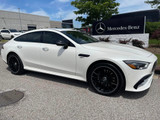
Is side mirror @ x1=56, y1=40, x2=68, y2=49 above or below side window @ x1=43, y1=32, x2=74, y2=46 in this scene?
below

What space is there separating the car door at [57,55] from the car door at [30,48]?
0.70 ft

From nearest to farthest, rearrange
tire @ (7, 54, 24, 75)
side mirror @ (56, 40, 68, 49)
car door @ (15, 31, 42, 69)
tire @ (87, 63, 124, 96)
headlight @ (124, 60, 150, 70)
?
headlight @ (124, 60, 150, 70), tire @ (87, 63, 124, 96), side mirror @ (56, 40, 68, 49), car door @ (15, 31, 42, 69), tire @ (7, 54, 24, 75)

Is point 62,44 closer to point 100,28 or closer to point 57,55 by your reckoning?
point 57,55

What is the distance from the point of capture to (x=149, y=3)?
15070 mm

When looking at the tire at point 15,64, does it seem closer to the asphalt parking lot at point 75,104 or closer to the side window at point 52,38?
the asphalt parking lot at point 75,104

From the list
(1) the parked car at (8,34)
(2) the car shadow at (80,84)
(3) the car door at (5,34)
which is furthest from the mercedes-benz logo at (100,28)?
(3) the car door at (5,34)

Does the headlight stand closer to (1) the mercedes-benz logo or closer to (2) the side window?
(2) the side window

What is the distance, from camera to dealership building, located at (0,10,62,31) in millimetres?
35650

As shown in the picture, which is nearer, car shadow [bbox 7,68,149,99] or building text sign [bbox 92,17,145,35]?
car shadow [bbox 7,68,149,99]

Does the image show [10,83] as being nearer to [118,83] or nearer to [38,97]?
[38,97]

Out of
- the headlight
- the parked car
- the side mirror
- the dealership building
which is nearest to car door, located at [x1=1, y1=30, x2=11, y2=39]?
the parked car

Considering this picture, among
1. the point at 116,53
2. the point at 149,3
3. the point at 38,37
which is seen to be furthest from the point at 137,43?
the point at 149,3

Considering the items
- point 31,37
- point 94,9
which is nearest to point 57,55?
point 31,37

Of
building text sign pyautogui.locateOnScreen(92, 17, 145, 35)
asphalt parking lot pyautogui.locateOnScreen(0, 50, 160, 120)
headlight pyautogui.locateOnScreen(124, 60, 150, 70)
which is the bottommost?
asphalt parking lot pyautogui.locateOnScreen(0, 50, 160, 120)
